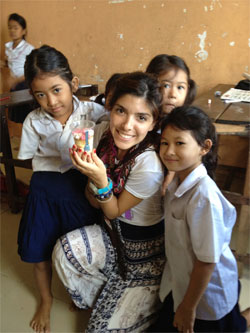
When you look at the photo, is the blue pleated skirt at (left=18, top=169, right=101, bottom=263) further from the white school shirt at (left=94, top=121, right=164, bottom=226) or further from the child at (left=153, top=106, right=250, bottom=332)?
the child at (left=153, top=106, right=250, bottom=332)

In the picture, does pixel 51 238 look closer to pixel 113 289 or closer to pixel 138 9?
pixel 113 289

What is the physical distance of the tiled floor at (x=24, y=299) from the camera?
147 centimetres

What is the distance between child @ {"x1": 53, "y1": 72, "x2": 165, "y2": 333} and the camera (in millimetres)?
1172

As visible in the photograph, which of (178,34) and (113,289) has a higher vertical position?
(178,34)

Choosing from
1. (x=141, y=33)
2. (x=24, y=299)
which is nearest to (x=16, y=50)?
(x=141, y=33)

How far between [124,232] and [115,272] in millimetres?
219

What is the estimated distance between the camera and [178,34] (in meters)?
2.89

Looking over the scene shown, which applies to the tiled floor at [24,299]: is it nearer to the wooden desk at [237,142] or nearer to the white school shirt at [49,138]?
the wooden desk at [237,142]

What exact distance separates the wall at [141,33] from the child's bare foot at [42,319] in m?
2.41

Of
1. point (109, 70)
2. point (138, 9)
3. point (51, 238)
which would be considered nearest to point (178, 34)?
point (138, 9)

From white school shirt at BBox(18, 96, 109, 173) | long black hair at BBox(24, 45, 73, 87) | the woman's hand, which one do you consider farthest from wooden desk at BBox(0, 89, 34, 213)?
the woman's hand

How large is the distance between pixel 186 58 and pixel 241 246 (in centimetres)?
199

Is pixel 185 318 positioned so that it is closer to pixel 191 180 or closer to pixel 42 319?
pixel 191 180

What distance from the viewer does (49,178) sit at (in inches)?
60.4
